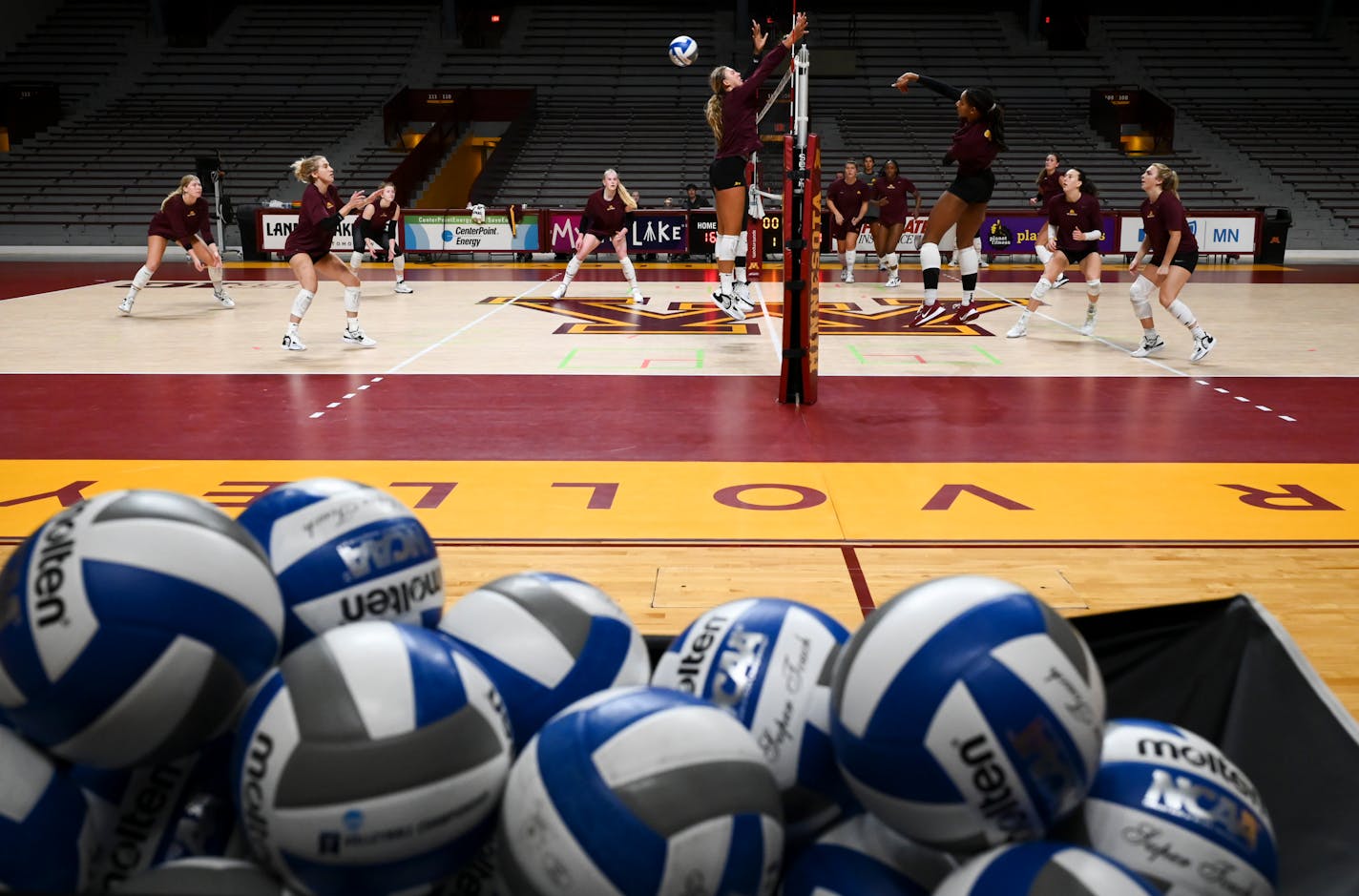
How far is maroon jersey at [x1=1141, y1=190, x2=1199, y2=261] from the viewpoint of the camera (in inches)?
396

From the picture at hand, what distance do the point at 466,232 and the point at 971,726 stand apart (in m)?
22.5

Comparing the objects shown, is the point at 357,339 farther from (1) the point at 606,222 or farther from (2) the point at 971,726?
(2) the point at 971,726

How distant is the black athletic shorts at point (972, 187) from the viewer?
9844 mm

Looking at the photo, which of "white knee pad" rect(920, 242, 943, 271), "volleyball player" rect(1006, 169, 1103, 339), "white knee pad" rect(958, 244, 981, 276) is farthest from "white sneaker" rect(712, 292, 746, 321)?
"volleyball player" rect(1006, 169, 1103, 339)

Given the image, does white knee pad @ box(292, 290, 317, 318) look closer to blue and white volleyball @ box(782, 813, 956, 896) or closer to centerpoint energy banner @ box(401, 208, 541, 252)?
blue and white volleyball @ box(782, 813, 956, 896)

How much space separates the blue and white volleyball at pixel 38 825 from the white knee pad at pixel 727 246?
9.46 meters

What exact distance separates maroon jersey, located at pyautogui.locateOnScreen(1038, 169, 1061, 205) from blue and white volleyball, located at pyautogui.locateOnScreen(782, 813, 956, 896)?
39.0 ft

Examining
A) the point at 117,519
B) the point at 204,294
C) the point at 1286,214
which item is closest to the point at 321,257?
the point at 204,294

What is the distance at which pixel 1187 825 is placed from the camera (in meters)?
1.95

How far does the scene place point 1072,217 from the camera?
40.2 ft

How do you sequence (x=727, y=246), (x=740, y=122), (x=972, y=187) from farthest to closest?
(x=727, y=246) < (x=740, y=122) < (x=972, y=187)

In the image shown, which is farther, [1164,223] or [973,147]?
[1164,223]

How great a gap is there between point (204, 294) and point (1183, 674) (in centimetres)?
1631

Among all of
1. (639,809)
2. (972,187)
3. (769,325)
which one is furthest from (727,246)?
(639,809)
